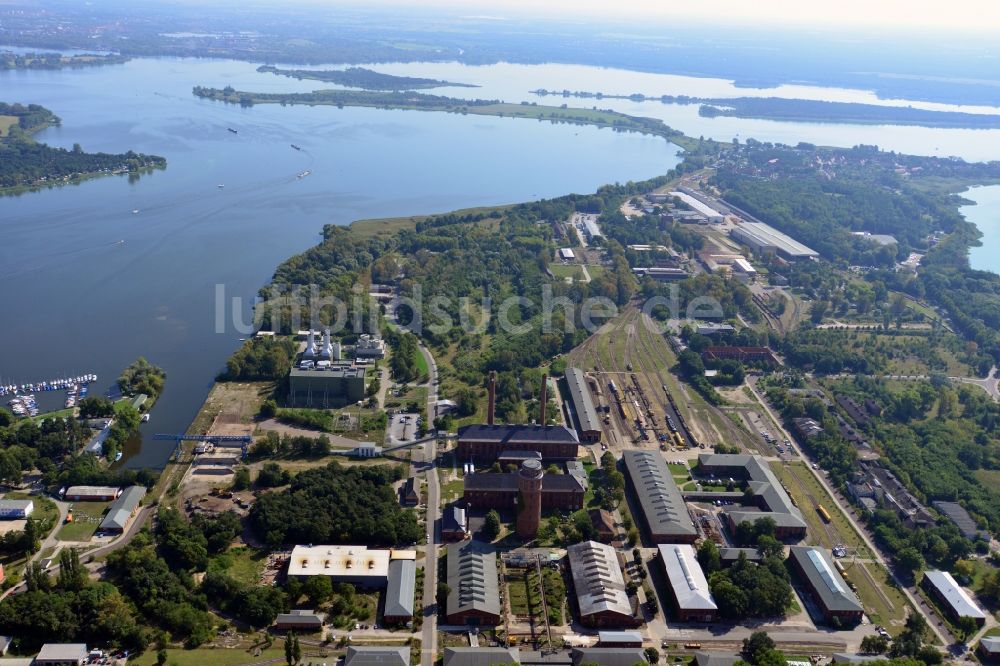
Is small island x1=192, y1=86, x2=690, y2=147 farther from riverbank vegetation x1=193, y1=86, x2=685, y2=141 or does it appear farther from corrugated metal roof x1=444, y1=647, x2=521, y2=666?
corrugated metal roof x1=444, y1=647, x2=521, y2=666

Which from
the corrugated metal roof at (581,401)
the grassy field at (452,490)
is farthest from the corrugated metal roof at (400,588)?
the corrugated metal roof at (581,401)

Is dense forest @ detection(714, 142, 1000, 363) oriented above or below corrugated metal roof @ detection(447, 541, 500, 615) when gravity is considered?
above

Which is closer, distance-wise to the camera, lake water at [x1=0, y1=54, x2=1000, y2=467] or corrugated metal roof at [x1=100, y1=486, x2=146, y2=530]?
corrugated metal roof at [x1=100, y1=486, x2=146, y2=530]

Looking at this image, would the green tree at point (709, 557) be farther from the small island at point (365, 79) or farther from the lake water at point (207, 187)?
the small island at point (365, 79)

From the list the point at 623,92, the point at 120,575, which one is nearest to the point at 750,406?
the point at 120,575

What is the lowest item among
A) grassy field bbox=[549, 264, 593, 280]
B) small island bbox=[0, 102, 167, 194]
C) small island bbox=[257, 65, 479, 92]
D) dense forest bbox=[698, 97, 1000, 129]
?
grassy field bbox=[549, 264, 593, 280]

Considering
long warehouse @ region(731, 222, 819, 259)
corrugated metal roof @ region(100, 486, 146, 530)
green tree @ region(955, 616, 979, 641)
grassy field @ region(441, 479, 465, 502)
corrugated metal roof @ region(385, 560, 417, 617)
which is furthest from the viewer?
long warehouse @ region(731, 222, 819, 259)

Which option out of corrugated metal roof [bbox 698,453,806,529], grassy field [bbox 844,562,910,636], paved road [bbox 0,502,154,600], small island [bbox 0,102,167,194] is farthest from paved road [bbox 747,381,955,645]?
small island [bbox 0,102,167,194]

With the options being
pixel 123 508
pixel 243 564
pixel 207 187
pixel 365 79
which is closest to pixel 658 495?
pixel 243 564
